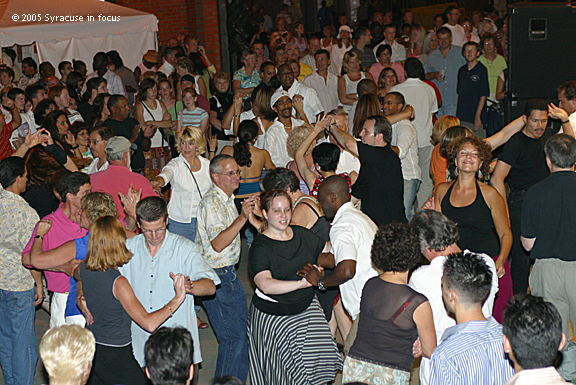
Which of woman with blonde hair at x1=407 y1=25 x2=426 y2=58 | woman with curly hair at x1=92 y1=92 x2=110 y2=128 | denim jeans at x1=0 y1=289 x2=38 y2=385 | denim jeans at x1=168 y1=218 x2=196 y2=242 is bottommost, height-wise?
denim jeans at x1=0 y1=289 x2=38 y2=385

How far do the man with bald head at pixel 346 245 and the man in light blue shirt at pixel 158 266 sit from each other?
0.71 m

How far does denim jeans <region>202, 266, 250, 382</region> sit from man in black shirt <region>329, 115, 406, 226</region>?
50.7 inches

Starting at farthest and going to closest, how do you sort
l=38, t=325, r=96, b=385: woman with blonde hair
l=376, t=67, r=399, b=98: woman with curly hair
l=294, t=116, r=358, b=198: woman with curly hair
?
l=376, t=67, r=399, b=98: woman with curly hair
l=294, t=116, r=358, b=198: woman with curly hair
l=38, t=325, r=96, b=385: woman with blonde hair

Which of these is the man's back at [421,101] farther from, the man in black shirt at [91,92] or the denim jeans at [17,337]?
the denim jeans at [17,337]

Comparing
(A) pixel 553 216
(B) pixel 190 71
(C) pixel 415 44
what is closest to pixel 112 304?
(A) pixel 553 216

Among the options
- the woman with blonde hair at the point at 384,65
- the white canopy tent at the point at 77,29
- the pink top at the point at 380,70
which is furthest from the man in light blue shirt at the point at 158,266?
the white canopy tent at the point at 77,29

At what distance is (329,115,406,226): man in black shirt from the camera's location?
196 inches

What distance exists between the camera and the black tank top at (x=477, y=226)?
4348 millimetres

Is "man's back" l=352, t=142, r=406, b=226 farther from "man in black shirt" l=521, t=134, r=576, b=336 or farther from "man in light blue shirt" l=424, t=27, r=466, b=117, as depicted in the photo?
"man in light blue shirt" l=424, t=27, r=466, b=117

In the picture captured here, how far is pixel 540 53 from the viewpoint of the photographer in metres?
6.80

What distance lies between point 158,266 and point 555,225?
8.97 ft

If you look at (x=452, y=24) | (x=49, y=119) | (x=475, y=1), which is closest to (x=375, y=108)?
(x=49, y=119)

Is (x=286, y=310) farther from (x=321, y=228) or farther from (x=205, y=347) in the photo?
(x=205, y=347)

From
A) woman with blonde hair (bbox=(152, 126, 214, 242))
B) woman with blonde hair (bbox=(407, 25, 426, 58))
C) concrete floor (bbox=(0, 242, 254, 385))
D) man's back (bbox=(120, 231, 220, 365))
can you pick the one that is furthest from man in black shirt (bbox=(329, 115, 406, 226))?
woman with blonde hair (bbox=(407, 25, 426, 58))
